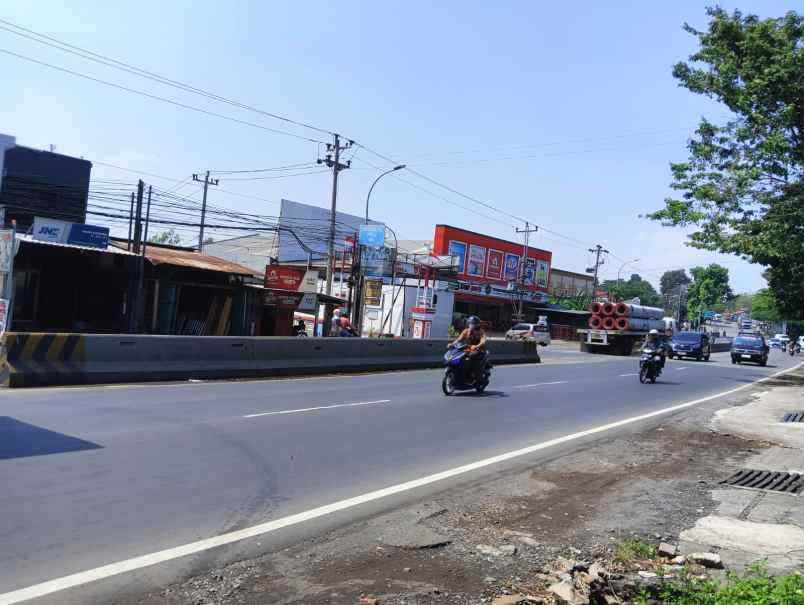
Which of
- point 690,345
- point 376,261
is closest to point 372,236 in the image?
point 376,261

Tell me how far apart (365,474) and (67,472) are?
9.57ft

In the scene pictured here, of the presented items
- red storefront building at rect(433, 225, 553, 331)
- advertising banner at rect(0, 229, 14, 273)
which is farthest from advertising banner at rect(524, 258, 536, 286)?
advertising banner at rect(0, 229, 14, 273)

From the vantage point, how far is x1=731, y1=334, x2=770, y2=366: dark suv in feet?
137

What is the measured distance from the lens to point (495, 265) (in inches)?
2630

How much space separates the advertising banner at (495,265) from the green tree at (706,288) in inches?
1887

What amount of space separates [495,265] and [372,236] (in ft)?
104

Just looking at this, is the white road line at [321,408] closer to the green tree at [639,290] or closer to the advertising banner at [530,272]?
the advertising banner at [530,272]

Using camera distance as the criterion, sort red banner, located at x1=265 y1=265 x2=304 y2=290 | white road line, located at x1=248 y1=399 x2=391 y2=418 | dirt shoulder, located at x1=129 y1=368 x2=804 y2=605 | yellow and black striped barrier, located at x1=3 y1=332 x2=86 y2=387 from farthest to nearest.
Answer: red banner, located at x1=265 y1=265 x2=304 y2=290
yellow and black striped barrier, located at x1=3 y1=332 x2=86 y2=387
white road line, located at x1=248 y1=399 x2=391 y2=418
dirt shoulder, located at x1=129 y1=368 x2=804 y2=605

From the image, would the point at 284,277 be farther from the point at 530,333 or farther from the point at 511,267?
the point at 511,267

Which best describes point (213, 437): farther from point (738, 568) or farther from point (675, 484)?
point (738, 568)

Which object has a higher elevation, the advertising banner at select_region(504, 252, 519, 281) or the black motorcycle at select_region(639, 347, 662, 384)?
the advertising banner at select_region(504, 252, 519, 281)

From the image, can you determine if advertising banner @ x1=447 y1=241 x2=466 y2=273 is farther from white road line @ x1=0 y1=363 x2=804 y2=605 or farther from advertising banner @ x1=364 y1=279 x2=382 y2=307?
white road line @ x1=0 y1=363 x2=804 y2=605

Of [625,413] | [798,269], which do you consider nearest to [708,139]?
[798,269]

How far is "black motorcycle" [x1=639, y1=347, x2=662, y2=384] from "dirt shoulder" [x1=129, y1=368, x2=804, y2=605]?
515 inches
